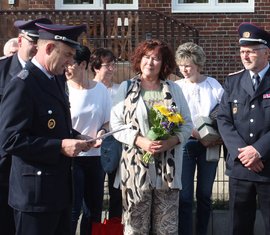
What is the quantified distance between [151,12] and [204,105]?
686 cm

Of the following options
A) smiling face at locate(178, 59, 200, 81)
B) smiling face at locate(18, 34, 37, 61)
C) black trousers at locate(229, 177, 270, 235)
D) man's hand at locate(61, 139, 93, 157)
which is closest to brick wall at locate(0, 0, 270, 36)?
smiling face at locate(178, 59, 200, 81)

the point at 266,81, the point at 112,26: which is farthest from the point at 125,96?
the point at 112,26

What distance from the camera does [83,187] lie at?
6.14 metres

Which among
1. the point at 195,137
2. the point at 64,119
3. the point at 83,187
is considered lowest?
the point at 83,187

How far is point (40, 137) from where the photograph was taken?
4289 mm

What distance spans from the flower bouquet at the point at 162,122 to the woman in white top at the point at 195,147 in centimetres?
94

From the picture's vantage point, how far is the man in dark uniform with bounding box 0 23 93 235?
13.9ft

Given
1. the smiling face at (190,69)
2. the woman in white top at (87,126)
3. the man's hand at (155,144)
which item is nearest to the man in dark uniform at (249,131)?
the man's hand at (155,144)

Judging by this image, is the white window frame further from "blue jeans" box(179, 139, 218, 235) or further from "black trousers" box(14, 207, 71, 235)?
"black trousers" box(14, 207, 71, 235)

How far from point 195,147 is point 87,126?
1.10m

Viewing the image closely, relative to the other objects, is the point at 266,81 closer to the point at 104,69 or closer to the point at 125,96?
the point at 125,96

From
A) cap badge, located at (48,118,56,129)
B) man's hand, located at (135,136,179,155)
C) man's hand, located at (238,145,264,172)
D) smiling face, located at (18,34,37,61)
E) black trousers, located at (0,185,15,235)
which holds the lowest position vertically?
black trousers, located at (0,185,15,235)

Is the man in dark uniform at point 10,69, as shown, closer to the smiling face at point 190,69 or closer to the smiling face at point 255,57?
the smiling face at point 255,57

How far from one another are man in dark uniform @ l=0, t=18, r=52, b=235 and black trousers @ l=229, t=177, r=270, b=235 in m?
1.90
